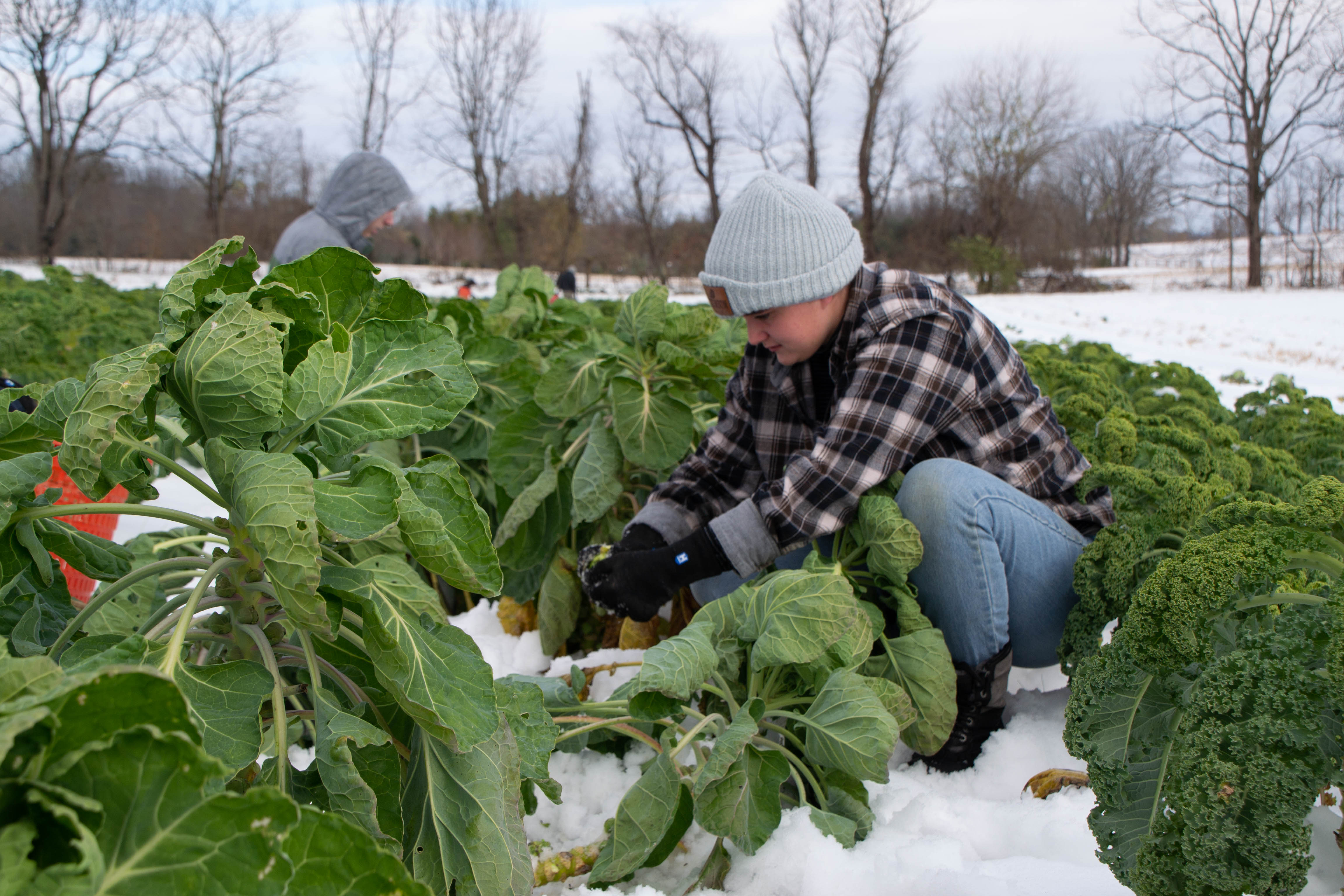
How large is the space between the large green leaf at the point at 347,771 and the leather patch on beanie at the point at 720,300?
1.36 meters

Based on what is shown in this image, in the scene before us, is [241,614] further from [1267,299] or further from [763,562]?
[1267,299]

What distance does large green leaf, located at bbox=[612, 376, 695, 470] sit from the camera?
264 centimetres

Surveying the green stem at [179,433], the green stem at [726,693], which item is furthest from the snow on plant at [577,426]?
the green stem at [179,433]

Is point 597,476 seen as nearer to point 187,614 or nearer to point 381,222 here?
point 187,614

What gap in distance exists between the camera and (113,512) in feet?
3.19

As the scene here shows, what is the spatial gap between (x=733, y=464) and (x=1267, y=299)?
59.4 ft

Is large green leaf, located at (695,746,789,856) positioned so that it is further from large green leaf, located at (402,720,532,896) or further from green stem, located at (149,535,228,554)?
green stem, located at (149,535,228,554)

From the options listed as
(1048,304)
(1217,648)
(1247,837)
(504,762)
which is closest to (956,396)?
(1217,648)

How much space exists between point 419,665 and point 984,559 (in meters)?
1.34

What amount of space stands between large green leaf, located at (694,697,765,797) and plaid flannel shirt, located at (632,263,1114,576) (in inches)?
23.6

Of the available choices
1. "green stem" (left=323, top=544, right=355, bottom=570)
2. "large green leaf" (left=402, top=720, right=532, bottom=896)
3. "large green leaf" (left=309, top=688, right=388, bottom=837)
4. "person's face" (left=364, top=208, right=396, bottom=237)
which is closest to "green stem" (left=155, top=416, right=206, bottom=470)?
"green stem" (left=323, top=544, right=355, bottom=570)

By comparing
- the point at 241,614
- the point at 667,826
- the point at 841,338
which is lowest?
the point at 667,826

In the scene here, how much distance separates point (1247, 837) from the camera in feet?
3.56

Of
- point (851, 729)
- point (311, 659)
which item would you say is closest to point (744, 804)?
point (851, 729)
